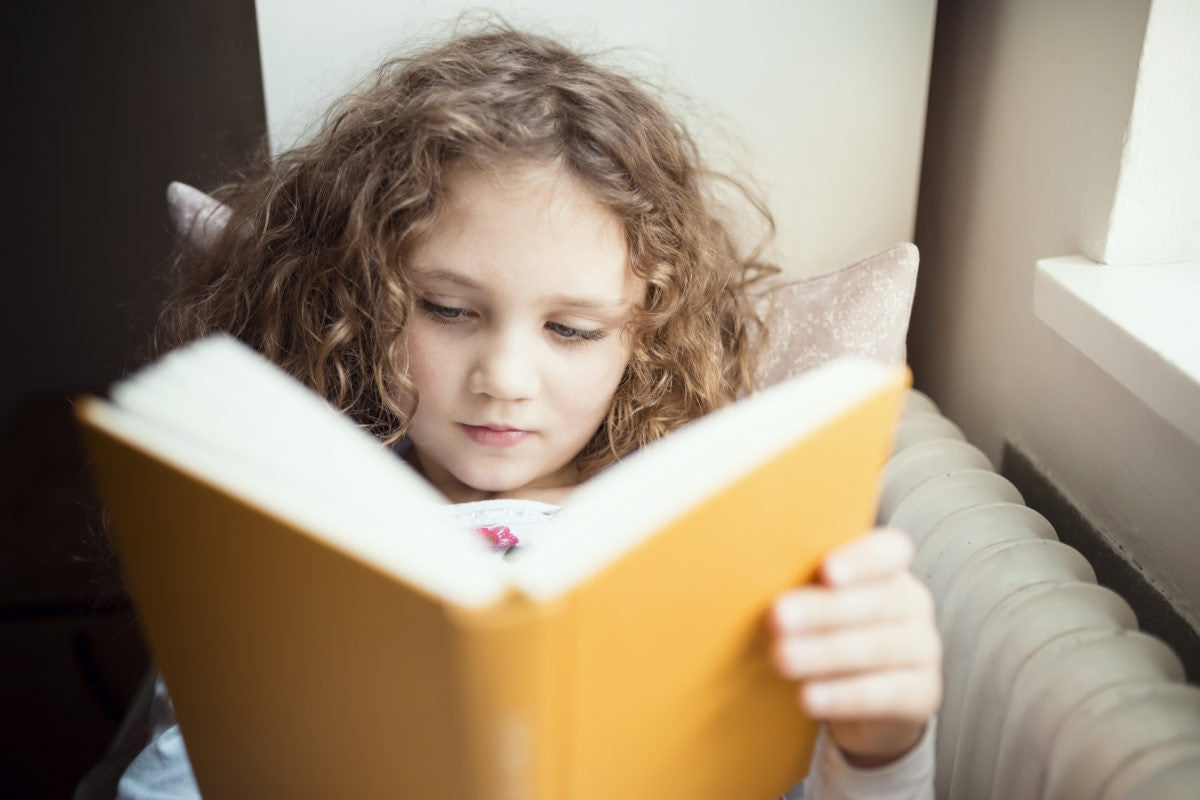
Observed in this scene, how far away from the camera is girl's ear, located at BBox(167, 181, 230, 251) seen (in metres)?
1.03

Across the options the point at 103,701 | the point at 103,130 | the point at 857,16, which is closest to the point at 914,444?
the point at 857,16

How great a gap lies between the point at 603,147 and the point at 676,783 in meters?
0.54

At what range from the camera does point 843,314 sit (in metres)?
0.95

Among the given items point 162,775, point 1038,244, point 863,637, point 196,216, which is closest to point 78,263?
point 196,216

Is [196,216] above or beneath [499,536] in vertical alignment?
above

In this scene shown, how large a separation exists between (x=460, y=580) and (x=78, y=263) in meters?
1.69

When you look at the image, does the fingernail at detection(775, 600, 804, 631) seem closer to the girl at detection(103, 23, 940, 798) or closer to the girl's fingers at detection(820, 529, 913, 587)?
the girl's fingers at detection(820, 529, 913, 587)

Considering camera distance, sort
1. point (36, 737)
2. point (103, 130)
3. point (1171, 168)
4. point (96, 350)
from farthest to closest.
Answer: point (96, 350) → point (103, 130) → point (36, 737) → point (1171, 168)

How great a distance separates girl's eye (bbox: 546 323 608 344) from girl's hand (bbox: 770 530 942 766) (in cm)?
38

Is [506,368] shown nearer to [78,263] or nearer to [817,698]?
[817,698]

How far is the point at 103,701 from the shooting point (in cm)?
143

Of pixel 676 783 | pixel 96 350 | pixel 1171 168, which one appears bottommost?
pixel 96 350

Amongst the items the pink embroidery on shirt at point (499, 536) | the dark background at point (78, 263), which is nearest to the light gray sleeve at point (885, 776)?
the pink embroidery on shirt at point (499, 536)

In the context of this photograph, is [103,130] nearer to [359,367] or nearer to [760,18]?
[359,367]
